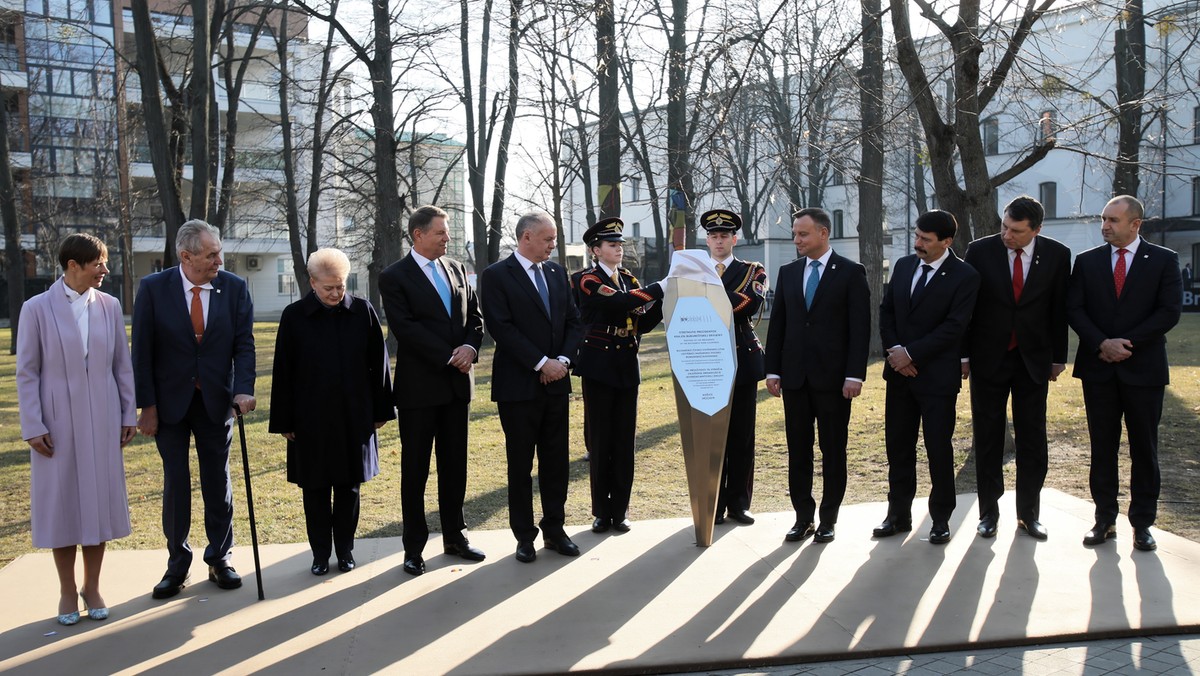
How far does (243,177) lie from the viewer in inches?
1564

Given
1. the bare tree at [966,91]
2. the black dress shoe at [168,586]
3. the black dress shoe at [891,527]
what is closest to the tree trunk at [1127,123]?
the bare tree at [966,91]

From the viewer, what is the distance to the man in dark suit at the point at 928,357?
6098 mm

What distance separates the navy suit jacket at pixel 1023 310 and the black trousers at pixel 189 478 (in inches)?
180

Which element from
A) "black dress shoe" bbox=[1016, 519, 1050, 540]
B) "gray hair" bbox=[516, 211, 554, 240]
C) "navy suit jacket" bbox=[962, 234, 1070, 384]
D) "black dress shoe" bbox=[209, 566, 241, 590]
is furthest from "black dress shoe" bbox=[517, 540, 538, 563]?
"black dress shoe" bbox=[1016, 519, 1050, 540]

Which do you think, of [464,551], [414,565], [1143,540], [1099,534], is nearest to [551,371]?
[464,551]

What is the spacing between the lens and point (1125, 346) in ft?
19.2

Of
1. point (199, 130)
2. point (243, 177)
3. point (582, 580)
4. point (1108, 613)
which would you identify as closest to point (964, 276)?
point (1108, 613)

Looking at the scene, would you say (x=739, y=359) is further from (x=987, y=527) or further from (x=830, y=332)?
(x=987, y=527)

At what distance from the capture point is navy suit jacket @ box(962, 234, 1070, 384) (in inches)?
244

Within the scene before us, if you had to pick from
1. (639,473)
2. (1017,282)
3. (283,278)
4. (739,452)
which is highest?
(283,278)

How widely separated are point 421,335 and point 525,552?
4.78ft

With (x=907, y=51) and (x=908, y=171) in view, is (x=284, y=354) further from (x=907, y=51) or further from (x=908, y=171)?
(x=908, y=171)

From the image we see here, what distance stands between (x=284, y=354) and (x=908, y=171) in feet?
138

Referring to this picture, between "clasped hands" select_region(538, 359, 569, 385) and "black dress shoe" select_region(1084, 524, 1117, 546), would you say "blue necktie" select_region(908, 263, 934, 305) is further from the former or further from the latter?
"clasped hands" select_region(538, 359, 569, 385)
